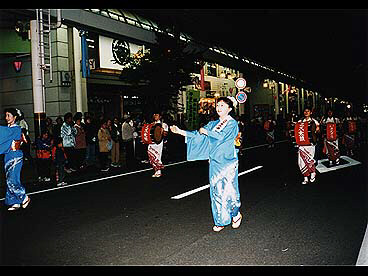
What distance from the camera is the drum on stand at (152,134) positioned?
10.8 metres

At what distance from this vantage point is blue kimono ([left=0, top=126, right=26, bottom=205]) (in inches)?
277

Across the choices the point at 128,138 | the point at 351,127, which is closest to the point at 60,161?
the point at 128,138

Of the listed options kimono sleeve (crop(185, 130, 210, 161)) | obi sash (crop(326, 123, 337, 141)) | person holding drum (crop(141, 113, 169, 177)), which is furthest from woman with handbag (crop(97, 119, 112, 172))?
kimono sleeve (crop(185, 130, 210, 161))

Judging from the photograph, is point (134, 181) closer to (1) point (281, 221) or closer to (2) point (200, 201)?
(2) point (200, 201)

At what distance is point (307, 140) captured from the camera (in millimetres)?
9328

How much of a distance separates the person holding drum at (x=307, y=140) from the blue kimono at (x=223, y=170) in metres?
3.95

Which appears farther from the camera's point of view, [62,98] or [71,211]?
[62,98]

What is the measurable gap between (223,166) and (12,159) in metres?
3.77

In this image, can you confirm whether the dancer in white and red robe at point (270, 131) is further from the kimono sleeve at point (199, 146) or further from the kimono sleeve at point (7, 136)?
the kimono sleeve at point (7, 136)

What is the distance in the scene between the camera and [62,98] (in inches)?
675

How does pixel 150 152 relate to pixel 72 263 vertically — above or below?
above

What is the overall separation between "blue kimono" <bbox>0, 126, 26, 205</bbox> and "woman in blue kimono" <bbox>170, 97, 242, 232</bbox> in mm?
3211
